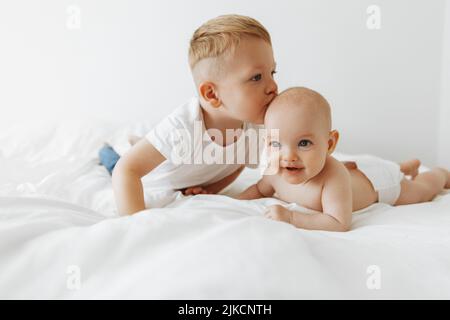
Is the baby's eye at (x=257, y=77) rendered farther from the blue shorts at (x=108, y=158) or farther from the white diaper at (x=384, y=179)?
the blue shorts at (x=108, y=158)

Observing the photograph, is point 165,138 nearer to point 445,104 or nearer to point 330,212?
point 330,212

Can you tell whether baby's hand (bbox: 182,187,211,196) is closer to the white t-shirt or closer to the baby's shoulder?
the white t-shirt

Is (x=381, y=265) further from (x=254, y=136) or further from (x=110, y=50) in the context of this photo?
(x=110, y=50)

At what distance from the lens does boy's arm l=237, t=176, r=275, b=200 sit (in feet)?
3.97

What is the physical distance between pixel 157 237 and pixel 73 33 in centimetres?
196

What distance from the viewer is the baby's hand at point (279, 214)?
37.8 inches

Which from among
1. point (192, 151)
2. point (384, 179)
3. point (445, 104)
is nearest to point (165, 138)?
point (192, 151)

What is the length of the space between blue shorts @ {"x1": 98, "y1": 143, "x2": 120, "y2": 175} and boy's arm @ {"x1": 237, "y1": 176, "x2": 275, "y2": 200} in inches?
18.5

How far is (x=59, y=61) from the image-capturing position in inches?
93.4

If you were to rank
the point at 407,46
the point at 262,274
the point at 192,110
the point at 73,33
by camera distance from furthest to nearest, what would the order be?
the point at 73,33, the point at 407,46, the point at 192,110, the point at 262,274

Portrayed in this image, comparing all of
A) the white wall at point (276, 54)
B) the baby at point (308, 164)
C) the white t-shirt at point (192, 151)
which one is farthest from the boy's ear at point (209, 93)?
the white wall at point (276, 54)

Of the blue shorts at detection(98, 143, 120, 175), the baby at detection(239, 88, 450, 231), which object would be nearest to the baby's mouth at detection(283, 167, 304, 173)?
the baby at detection(239, 88, 450, 231)

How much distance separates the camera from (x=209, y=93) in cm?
114
